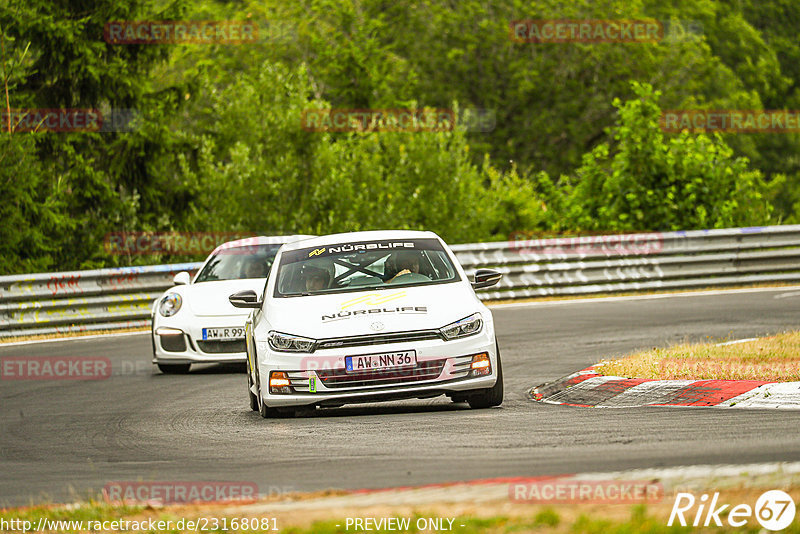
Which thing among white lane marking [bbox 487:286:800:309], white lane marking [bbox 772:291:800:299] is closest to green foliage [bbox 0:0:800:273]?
white lane marking [bbox 487:286:800:309]

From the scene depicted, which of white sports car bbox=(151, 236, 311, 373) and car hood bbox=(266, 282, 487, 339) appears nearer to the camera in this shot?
car hood bbox=(266, 282, 487, 339)

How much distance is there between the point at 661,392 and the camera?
9.71m

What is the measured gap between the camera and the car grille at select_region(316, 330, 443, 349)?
30.1 ft

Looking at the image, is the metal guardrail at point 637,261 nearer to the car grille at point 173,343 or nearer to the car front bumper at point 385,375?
the car grille at point 173,343

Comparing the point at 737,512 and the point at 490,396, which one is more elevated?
the point at 737,512

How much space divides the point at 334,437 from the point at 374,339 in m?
1.05

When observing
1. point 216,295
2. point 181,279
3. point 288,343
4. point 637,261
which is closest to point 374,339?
point 288,343

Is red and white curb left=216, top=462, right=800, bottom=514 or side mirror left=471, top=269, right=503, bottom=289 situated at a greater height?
red and white curb left=216, top=462, right=800, bottom=514

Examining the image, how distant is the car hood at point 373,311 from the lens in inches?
364

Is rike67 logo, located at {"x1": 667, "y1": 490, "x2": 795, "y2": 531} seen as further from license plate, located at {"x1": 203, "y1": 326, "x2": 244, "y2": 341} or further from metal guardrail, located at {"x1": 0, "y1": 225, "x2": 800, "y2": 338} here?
metal guardrail, located at {"x1": 0, "y1": 225, "x2": 800, "y2": 338}

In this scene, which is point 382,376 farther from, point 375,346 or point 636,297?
point 636,297

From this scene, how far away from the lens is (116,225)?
26.0 metres

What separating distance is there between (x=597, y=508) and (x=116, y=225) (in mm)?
21982

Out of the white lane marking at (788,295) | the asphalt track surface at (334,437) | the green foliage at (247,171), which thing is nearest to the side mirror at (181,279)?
the asphalt track surface at (334,437)
